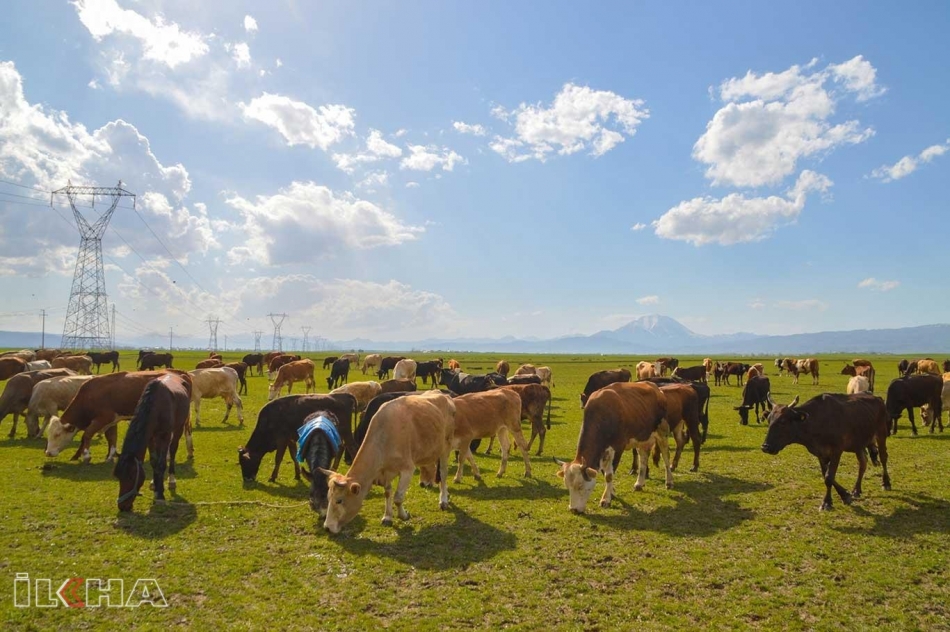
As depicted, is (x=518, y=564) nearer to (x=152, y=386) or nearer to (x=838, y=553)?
(x=838, y=553)

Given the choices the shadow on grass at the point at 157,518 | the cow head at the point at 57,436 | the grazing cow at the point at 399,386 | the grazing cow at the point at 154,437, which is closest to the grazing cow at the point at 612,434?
the shadow on grass at the point at 157,518

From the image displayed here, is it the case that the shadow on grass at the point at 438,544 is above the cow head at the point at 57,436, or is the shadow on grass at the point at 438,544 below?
below

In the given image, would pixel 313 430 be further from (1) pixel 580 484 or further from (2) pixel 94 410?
(2) pixel 94 410

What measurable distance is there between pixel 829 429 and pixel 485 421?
282 inches

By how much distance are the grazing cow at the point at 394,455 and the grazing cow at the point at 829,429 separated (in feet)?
21.5

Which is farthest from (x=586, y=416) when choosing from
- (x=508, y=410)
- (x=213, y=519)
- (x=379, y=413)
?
(x=213, y=519)

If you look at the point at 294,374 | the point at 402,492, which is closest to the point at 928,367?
the point at 402,492

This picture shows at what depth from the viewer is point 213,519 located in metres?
9.05

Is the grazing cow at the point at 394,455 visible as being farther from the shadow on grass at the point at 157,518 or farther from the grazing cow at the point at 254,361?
the grazing cow at the point at 254,361

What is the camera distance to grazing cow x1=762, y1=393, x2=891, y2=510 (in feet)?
33.3

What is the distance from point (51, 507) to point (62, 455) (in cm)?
563

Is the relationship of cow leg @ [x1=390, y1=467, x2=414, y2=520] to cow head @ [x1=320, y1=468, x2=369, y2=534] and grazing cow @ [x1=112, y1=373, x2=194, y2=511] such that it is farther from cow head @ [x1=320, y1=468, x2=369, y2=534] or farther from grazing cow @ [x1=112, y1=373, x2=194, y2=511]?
grazing cow @ [x1=112, y1=373, x2=194, y2=511]

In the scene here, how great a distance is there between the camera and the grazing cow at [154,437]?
365 inches

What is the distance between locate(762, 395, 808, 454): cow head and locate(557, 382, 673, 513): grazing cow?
2148 mm
